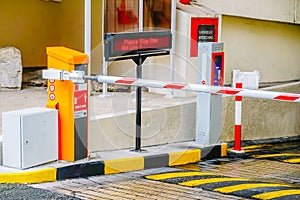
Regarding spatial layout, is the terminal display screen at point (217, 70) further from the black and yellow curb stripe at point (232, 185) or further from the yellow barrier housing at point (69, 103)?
the yellow barrier housing at point (69, 103)

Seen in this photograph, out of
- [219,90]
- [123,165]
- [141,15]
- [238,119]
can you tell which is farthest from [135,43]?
[141,15]

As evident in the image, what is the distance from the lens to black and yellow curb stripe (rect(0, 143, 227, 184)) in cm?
616

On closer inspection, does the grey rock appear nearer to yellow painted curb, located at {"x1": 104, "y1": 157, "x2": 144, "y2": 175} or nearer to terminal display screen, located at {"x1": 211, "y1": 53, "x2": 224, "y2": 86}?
terminal display screen, located at {"x1": 211, "y1": 53, "x2": 224, "y2": 86}

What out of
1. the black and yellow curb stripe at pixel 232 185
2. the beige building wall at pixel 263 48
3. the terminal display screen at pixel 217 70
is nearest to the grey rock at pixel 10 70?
the terminal display screen at pixel 217 70

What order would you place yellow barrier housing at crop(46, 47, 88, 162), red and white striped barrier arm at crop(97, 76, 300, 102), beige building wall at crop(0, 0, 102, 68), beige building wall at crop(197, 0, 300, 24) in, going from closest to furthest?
red and white striped barrier arm at crop(97, 76, 300, 102), yellow barrier housing at crop(46, 47, 88, 162), beige building wall at crop(197, 0, 300, 24), beige building wall at crop(0, 0, 102, 68)

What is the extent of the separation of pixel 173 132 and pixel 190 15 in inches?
82.5

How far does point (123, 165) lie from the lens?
7.09m

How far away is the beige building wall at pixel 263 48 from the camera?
36.3 ft

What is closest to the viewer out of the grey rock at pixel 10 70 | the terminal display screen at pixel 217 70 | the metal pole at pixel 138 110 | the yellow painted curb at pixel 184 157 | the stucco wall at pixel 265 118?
the metal pole at pixel 138 110

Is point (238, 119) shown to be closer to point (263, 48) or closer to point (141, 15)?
point (141, 15)

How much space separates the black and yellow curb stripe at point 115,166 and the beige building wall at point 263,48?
286cm

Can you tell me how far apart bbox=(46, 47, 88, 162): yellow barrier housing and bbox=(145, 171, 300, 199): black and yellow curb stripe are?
88 centimetres

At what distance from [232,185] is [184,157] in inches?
69.5

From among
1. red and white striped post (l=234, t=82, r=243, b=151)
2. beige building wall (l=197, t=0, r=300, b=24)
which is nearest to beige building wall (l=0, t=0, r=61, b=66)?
beige building wall (l=197, t=0, r=300, b=24)
